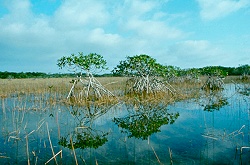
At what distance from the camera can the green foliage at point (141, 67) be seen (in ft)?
45.5

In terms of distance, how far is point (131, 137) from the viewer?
5.66m

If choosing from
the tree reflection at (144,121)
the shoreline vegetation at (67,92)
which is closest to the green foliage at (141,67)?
the shoreline vegetation at (67,92)

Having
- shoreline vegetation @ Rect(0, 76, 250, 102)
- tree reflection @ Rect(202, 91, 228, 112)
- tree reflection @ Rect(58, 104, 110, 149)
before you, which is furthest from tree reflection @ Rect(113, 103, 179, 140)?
shoreline vegetation @ Rect(0, 76, 250, 102)

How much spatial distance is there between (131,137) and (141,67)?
29.8 feet

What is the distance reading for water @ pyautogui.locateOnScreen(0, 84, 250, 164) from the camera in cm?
431

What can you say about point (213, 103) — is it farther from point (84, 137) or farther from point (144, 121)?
point (84, 137)

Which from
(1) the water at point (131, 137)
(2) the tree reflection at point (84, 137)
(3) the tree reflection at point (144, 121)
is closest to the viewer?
(1) the water at point (131, 137)

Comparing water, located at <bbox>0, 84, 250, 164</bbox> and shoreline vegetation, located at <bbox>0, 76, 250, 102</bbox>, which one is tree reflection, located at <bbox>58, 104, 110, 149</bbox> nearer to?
water, located at <bbox>0, 84, 250, 164</bbox>

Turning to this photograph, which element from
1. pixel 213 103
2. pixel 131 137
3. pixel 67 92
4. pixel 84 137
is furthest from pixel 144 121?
pixel 67 92

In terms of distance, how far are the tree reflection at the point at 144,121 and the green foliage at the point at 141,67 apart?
519 cm

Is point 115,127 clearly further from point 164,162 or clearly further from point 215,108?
point 215,108

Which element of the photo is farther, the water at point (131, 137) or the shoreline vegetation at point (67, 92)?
the shoreline vegetation at point (67, 92)

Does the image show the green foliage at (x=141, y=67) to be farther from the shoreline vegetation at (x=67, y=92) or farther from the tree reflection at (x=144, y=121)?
the tree reflection at (x=144, y=121)

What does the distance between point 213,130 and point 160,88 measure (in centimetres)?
899
